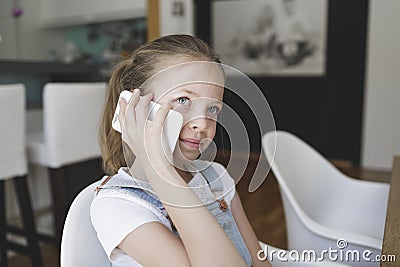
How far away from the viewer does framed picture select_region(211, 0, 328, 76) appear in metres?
4.05

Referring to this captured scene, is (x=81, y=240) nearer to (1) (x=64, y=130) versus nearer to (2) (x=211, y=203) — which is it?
(2) (x=211, y=203)

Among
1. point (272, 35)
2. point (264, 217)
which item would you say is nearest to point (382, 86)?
point (272, 35)

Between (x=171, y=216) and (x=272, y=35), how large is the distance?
396 centimetres

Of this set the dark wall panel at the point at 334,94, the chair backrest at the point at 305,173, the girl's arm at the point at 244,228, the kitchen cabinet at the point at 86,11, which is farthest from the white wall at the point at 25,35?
the girl's arm at the point at 244,228

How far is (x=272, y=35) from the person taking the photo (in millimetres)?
4281

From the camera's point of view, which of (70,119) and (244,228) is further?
(70,119)

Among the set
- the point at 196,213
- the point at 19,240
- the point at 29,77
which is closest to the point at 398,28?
the point at 29,77

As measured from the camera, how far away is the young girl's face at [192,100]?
0.63 m

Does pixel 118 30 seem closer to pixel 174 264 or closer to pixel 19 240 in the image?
pixel 19 240

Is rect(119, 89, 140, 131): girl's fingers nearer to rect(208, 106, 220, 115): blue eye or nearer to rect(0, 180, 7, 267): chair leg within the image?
rect(208, 106, 220, 115): blue eye

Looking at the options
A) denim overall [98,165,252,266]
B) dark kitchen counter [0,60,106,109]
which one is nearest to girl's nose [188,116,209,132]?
denim overall [98,165,252,266]

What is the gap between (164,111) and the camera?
576 mm

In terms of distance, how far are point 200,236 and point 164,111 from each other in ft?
0.60

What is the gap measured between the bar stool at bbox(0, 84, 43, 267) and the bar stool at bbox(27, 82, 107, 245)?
0.40 feet
